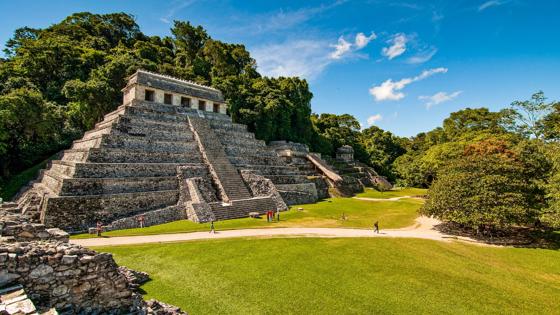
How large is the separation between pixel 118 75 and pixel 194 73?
42.3ft

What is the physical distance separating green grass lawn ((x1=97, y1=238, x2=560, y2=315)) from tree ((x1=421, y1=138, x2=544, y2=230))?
2046mm

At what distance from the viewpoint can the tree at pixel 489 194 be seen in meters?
16.4

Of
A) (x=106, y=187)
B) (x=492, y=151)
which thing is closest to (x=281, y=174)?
(x=106, y=187)

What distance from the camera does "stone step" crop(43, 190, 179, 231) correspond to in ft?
53.1

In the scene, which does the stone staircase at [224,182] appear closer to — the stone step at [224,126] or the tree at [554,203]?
the stone step at [224,126]

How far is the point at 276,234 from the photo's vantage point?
16234 millimetres

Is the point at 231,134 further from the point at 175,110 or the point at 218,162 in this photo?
the point at 218,162

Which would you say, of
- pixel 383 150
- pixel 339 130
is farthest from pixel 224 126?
pixel 383 150

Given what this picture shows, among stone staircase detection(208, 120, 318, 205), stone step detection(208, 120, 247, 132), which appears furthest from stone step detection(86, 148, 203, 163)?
stone step detection(208, 120, 247, 132)

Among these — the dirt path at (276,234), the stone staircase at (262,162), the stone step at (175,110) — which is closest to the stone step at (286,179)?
the stone staircase at (262,162)

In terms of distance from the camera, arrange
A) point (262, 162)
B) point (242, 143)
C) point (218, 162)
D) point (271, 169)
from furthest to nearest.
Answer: point (242, 143) → point (262, 162) → point (271, 169) → point (218, 162)

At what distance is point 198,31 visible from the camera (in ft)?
177

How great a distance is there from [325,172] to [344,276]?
27.9m

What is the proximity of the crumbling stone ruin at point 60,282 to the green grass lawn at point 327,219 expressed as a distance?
10.6 m
